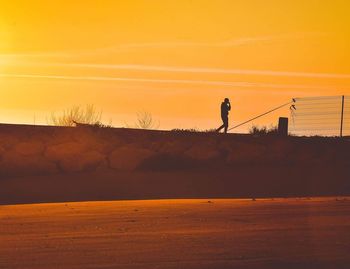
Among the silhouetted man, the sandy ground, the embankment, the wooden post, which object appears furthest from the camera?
the silhouetted man

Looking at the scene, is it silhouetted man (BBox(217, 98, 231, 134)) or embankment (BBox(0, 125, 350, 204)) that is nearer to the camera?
embankment (BBox(0, 125, 350, 204))

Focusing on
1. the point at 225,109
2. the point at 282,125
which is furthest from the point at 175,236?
the point at 282,125

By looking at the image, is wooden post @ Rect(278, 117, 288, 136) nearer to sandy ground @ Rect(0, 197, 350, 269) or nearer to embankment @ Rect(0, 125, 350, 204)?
embankment @ Rect(0, 125, 350, 204)

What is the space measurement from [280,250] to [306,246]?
47cm

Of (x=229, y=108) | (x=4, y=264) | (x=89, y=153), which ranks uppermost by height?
(x=229, y=108)

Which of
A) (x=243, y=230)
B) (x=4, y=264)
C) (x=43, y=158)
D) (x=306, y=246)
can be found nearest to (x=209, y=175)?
(x=43, y=158)

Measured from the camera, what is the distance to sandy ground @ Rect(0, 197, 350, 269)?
9234 mm

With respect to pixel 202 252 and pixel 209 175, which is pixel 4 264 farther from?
pixel 209 175

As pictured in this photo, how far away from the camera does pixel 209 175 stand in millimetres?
21266

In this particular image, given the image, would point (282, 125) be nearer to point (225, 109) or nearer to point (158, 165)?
point (225, 109)

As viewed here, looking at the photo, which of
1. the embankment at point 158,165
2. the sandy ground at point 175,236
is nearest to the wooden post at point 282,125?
the embankment at point 158,165

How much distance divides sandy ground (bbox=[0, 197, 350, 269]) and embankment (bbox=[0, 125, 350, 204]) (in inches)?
145

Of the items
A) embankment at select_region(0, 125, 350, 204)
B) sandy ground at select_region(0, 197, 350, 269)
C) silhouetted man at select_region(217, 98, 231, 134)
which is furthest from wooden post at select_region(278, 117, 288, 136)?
sandy ground at select_region(0, 197, 350, 269)

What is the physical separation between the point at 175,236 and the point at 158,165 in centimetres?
1094
